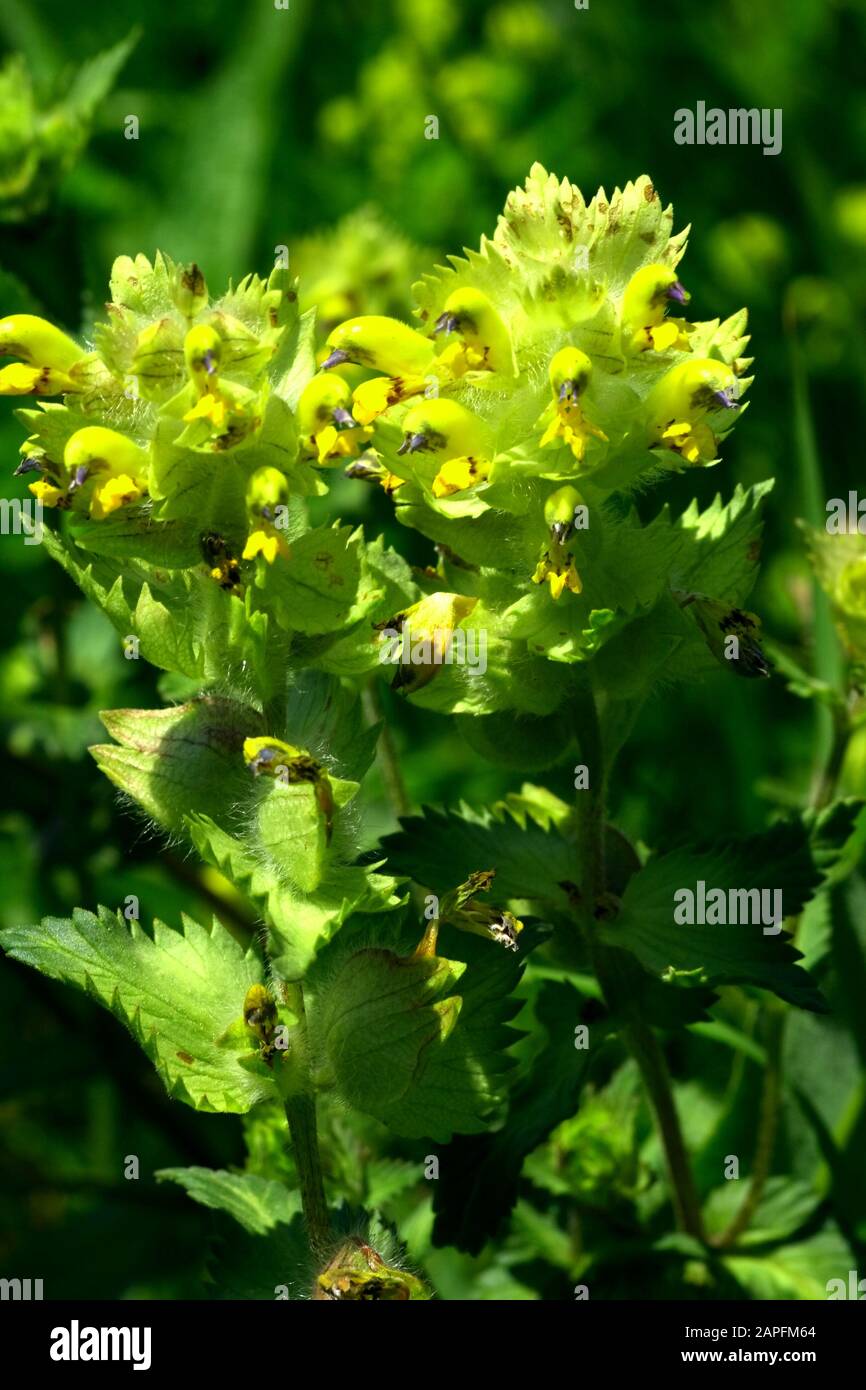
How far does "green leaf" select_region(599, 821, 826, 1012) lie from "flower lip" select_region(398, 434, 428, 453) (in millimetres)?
662

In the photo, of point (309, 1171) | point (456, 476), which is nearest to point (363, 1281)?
point (309, 1171)

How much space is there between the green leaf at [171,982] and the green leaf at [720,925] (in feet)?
1.64

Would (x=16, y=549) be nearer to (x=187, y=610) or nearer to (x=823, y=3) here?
(x=187, y=610)

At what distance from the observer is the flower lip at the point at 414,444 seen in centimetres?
171

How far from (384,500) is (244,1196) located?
195 cm

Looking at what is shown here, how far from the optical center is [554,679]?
72.9 inches

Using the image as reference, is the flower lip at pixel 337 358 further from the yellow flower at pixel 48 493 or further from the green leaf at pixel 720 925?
the green leaf at pixel 720 925

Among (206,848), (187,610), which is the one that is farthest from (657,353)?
(206,848)

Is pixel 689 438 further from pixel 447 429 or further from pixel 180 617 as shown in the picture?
pixel 180 617

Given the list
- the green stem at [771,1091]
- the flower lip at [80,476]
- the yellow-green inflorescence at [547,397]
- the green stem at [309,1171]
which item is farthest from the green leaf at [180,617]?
the green stem at [771,1091]

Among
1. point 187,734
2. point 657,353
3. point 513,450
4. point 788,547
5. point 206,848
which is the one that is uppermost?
point 788,547
